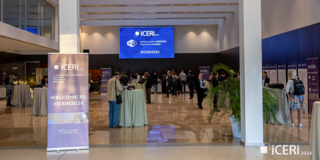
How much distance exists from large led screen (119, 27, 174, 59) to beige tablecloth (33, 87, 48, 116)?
35.9 feet

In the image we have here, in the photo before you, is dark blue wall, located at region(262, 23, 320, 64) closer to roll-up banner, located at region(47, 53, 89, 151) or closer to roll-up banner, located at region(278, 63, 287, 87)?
roll-up banner, located at region(278, 63, 287, 87)

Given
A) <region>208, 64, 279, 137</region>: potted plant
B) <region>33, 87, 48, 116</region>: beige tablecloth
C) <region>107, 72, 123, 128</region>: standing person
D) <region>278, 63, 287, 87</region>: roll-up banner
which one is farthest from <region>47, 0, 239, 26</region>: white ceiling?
<region>208, 64, 279, 137</region>: potted plant

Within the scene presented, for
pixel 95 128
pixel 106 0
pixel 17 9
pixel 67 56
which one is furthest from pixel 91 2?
pixel 67 56

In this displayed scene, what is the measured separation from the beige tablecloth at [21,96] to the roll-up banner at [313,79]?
11.6m

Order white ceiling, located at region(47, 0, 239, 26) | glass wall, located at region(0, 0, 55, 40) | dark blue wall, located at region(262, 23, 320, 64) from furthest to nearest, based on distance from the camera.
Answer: white ceiling, located at region(47, 0, 239, 26)
glass wall, located at region(0, 0, 55, 40)
dark blue wall, located at region(262, 23, 320, 64)


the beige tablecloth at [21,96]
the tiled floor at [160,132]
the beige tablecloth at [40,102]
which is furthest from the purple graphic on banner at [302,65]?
the beige tablecloth at [21,96]

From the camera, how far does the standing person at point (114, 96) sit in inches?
266

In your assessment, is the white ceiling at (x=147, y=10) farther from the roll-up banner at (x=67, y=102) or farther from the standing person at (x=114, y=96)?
the roll-up banner at (x=67, y=102)

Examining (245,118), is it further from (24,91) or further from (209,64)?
Result: (209,64)

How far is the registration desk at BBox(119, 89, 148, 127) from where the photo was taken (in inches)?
276

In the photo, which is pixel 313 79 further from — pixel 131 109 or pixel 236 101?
pixel 131 109

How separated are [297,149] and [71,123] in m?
4.00

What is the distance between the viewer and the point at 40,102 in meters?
9.48

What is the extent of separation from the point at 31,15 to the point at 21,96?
398 centimetres
